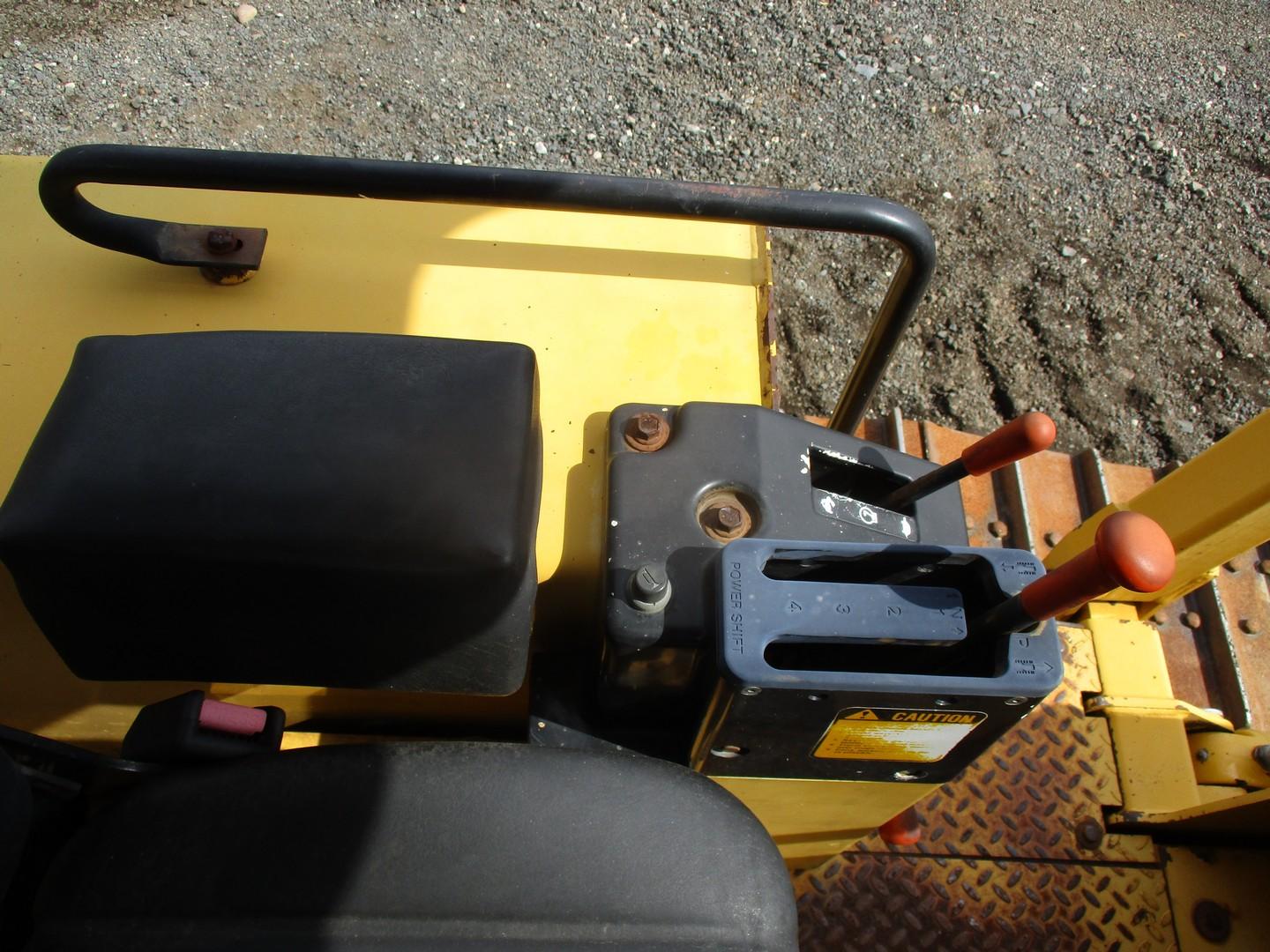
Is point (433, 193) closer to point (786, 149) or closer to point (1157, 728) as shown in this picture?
point (1157, 728)

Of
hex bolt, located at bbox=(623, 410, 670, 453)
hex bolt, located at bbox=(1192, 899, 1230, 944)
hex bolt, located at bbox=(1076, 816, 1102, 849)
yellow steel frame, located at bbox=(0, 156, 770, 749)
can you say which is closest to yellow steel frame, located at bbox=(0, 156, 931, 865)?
yellow steel frame, located at bbox=(0, 156, 770, 749)

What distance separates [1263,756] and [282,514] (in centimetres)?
144

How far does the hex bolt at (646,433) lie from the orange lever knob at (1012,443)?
1.08ft

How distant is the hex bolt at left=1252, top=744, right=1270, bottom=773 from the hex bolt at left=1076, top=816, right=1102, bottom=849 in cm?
27

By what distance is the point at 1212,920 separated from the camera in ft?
4.40

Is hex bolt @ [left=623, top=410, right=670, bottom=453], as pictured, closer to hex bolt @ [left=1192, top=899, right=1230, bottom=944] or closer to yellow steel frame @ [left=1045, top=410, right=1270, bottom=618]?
yellow steel frame @ [left=1045, top=410, right=1270, bottom=618]

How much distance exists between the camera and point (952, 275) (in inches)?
106

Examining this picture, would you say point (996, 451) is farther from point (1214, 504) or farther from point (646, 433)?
point (1214, 504)

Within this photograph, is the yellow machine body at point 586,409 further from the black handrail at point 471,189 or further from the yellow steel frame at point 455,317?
the black handrail at point 471,189

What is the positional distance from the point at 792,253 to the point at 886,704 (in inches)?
81.0

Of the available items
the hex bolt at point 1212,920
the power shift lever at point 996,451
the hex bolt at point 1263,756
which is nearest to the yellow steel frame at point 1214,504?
the hex bolt at point 1263,756

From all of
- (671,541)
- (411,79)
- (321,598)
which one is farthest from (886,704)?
(411,79)

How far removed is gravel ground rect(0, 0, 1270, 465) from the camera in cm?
257

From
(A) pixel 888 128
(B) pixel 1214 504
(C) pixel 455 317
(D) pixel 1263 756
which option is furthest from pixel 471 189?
(A) pixel 888 128
